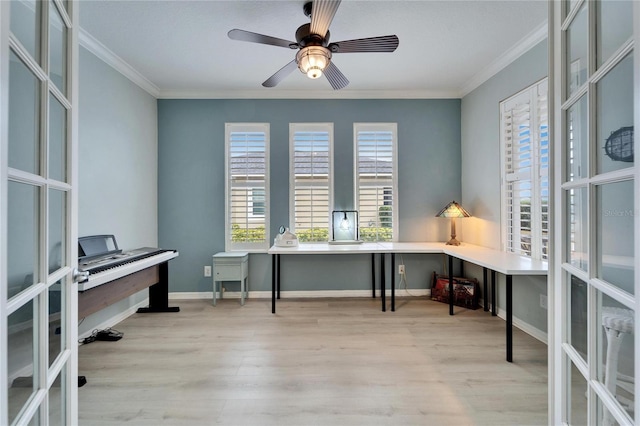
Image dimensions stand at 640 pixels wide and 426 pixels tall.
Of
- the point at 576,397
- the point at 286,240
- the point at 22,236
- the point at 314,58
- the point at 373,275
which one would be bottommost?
the point at 373,275

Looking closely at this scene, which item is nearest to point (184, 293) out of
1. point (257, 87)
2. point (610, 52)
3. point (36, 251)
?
point (257, 87)

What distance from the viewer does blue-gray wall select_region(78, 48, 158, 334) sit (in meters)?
2.51

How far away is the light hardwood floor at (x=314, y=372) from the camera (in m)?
1.61

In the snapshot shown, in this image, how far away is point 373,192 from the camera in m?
3.74

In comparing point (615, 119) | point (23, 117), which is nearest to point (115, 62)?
point (23, 117)

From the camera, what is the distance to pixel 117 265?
2305 millimetres

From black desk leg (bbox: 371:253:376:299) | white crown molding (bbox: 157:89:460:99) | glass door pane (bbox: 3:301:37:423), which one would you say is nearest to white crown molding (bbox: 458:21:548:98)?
white crown molding (bbox: 157:89:460:99)

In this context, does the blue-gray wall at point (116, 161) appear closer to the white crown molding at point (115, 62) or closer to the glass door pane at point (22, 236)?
the white crown molding at point (115, 62)

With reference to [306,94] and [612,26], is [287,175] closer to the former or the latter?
[306,94]

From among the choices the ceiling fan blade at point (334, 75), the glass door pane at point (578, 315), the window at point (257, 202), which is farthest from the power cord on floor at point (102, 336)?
the glass door pane at point (578, 315)

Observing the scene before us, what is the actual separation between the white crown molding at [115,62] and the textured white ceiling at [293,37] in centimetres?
6

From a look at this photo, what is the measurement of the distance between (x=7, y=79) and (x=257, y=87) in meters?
3.10

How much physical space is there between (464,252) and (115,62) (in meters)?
4.01

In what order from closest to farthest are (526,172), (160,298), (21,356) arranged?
(21,356)
(526,172)
(160,298)
